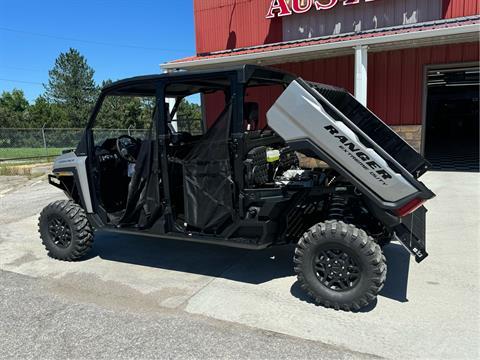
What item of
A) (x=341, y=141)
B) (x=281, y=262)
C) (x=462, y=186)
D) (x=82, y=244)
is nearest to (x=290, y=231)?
(x=281, y=262)

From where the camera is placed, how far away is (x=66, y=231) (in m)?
5.03

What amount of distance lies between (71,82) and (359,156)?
66733mm

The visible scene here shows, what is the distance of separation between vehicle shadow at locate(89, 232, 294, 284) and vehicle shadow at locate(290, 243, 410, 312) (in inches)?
20.2

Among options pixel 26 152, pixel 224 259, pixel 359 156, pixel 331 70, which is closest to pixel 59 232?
pixel 224 259

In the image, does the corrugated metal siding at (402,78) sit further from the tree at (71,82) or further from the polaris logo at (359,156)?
the tree at (71,82)

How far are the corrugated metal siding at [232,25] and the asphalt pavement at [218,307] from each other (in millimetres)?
9043

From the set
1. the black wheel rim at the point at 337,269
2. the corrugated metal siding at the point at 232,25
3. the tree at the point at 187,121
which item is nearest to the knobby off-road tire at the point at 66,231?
the tree at the point at 187,121

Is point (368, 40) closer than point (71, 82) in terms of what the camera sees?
Yes

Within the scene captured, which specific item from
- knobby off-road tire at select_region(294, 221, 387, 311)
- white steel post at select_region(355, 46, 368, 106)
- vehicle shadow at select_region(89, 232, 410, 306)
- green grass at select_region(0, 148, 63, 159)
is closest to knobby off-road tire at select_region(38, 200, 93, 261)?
vehicle shadow at select_region(89, 232, 410, 306)

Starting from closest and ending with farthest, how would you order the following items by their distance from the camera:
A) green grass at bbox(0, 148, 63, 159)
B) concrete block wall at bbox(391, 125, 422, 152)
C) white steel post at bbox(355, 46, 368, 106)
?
white steel post at bbox(355, 46, 368, 106) → concrete block wall at bbox(391, 125, 422, 152) → green grass at bbox(0, 148, 63, 159)

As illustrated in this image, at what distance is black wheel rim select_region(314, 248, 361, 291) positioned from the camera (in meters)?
3.52

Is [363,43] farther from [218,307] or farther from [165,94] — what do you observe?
[218,307]

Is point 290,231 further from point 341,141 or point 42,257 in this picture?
point 42,257

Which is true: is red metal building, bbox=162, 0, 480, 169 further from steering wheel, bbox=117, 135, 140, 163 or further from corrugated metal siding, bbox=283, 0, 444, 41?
steering wheel, bbox=117, 135, 140, 163
